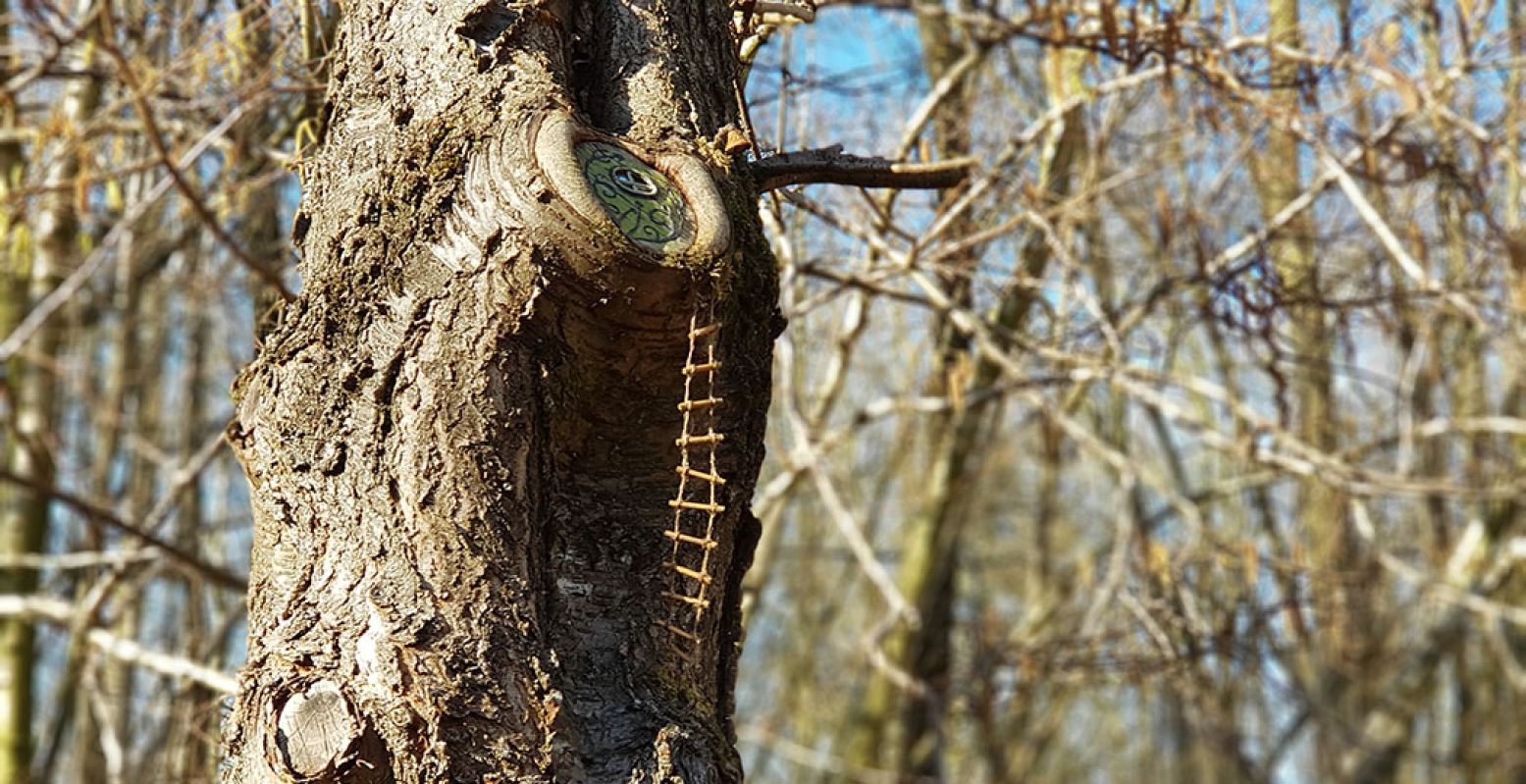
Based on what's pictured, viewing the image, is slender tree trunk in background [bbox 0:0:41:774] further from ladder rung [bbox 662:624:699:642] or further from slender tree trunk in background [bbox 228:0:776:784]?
ladder rung [bbox 662:624:699:642]

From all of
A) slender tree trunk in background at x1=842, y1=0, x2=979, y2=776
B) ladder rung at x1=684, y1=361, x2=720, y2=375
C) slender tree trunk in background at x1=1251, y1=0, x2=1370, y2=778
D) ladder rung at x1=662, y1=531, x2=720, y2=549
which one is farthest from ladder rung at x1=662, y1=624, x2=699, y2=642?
slender tree trunk in background at x1=842, y1=0, x2=979, y2=776

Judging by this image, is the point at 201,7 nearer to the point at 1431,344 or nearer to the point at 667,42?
the point at 667,42

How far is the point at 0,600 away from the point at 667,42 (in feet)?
14.1

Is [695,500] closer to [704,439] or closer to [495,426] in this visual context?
[704,439]

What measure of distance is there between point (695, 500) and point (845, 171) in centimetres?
60

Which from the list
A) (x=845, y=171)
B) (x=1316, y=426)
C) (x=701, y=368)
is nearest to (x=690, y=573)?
(x=701, y=368)

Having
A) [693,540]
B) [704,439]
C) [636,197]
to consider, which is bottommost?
[693,540]

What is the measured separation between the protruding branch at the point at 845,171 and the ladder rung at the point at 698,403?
38 cm

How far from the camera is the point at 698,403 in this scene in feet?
6.86

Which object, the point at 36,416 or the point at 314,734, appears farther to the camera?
the point at 36,416

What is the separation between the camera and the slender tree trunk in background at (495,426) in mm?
1921

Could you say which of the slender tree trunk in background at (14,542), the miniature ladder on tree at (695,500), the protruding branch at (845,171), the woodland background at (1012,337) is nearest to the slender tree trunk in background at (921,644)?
the woodland background at (1012,337)

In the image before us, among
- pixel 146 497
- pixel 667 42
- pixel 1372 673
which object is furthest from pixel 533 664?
pixel 1372 673

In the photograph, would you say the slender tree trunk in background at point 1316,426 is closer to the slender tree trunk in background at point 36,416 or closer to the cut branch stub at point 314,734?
the cut branch stub at point 314,734
